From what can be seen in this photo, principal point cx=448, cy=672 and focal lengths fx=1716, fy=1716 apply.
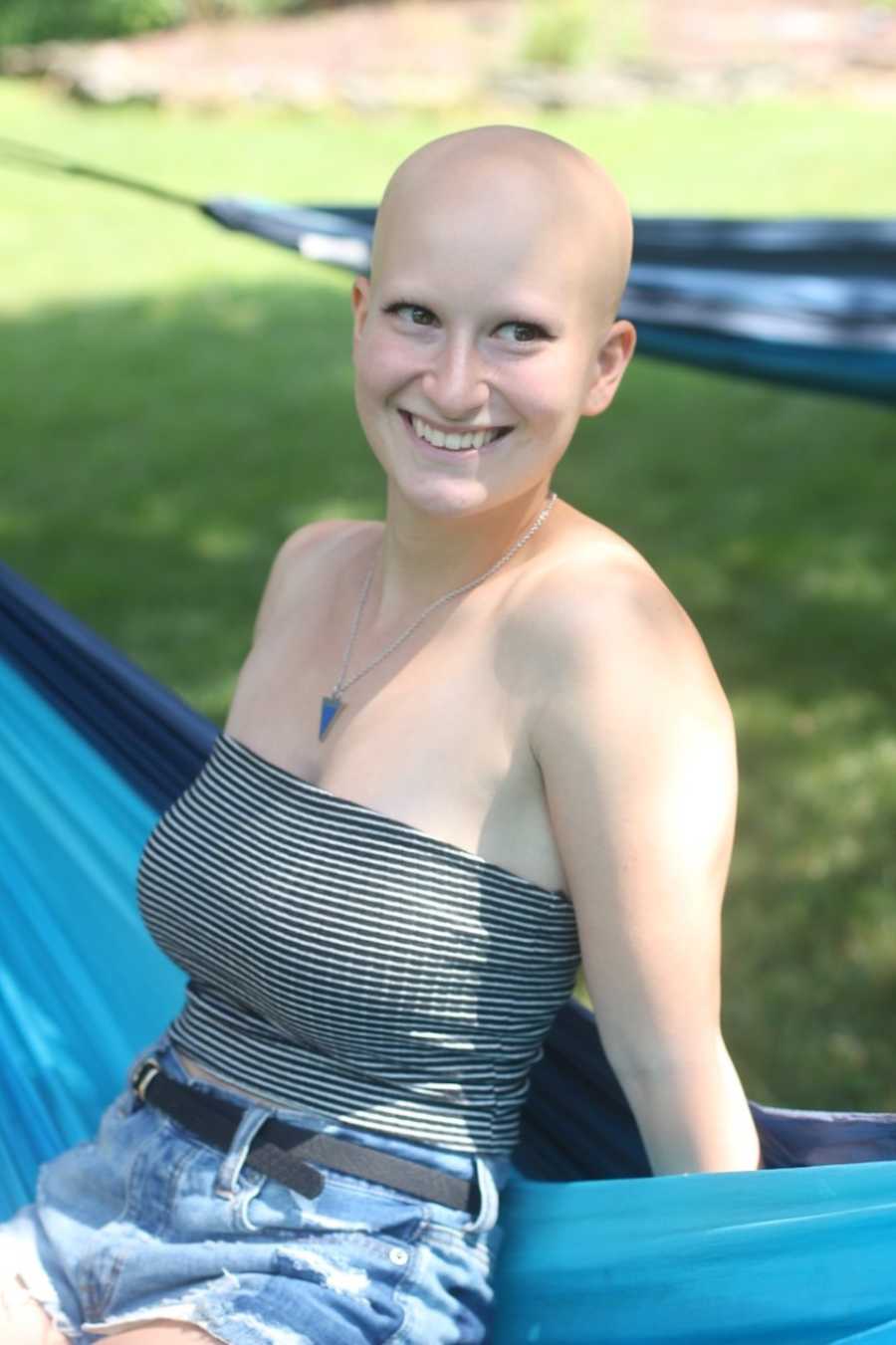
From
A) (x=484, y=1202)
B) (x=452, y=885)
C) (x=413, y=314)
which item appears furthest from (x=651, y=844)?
(x=413, y=314)

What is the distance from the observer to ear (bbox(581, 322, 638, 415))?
1.31 meters

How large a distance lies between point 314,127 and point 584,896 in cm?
1021

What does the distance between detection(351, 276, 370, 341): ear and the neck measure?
0.14 metres

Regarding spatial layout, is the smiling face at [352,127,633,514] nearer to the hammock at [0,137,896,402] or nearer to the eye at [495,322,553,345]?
the eye at [495,322,553,345]

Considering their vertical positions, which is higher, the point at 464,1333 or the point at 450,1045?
the point at 450,1045

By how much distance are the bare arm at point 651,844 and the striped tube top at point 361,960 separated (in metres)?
0.08

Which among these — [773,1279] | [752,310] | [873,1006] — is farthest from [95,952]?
[752,310]

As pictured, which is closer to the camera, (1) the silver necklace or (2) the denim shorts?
A: (2) the denim shorts

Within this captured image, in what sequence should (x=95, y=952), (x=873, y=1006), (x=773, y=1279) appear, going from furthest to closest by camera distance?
1. (x=873, y=1006)
2. (x=95, y=952)
3. (x=773, y=1279)

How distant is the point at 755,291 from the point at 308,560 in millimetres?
1835

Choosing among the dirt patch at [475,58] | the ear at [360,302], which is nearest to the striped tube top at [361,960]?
the ear at [360,302]

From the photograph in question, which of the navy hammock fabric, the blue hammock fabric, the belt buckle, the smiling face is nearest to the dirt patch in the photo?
the blue hammock fabric

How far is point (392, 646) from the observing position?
1378mm

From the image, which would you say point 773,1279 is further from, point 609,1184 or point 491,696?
point 491,696
